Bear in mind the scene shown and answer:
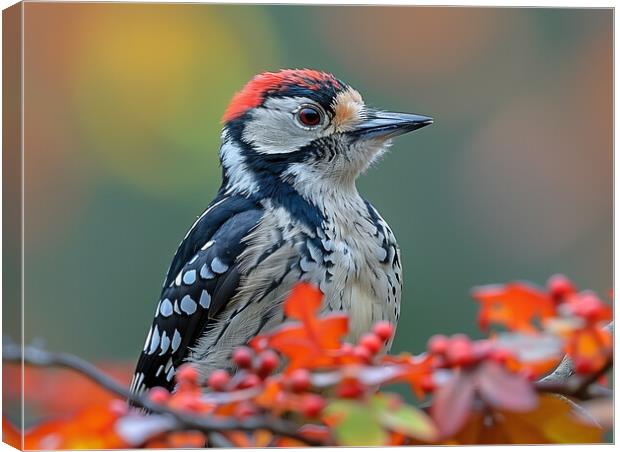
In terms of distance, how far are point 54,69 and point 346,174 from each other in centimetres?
89

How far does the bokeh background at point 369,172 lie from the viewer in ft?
8.61

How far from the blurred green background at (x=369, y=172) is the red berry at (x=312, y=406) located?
1.15m

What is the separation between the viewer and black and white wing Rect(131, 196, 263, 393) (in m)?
2.83

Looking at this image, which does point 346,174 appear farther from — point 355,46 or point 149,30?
point 149,30

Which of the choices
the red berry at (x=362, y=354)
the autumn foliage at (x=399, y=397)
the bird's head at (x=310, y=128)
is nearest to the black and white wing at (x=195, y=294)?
the bird's head at (x=310, y=128)

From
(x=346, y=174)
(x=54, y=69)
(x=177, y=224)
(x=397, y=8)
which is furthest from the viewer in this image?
(x=177, y=224)

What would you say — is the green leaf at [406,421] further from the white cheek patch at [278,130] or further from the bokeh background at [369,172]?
the white cheek patch at [278,130]

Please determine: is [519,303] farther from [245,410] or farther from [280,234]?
[280,234]

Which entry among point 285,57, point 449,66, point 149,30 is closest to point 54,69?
point 149,30

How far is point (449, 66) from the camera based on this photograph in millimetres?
2979

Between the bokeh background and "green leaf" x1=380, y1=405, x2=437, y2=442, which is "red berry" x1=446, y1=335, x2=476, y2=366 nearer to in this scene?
"green leaf" x1=380, y1=405, x2=437, y2=442

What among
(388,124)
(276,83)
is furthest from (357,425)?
(276,83)

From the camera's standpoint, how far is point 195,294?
2.84 m

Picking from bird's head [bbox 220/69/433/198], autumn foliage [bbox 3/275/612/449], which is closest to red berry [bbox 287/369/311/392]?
autumn foliage [bbox 3/275/612/449]
